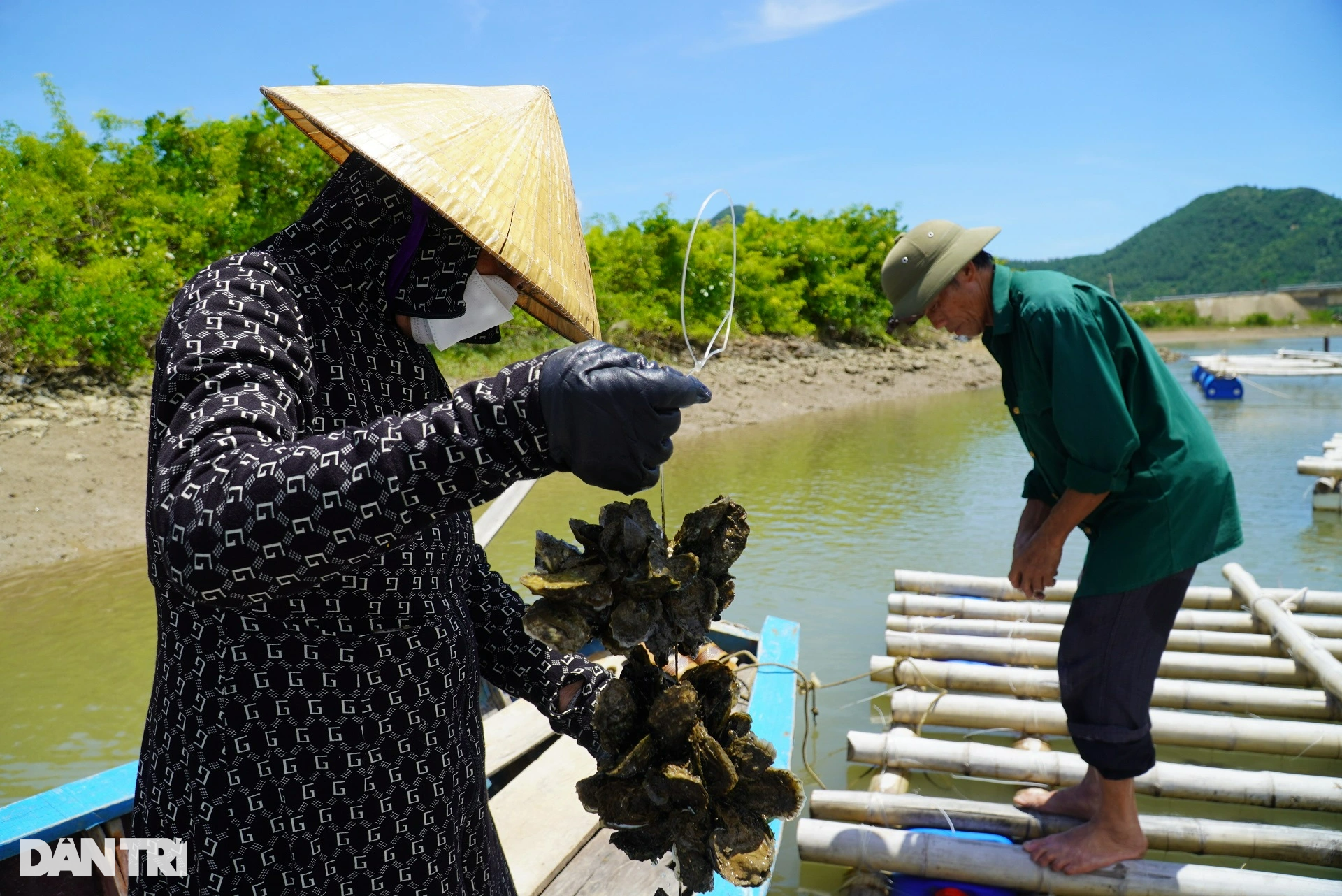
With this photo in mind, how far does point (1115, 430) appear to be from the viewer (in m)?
2.55

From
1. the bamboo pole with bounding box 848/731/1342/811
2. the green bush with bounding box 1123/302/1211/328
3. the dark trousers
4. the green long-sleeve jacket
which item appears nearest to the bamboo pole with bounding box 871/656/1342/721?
the bamboo pole with bounding box 848/731/1342/811

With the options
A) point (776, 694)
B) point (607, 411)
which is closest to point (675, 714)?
point (607, 411)

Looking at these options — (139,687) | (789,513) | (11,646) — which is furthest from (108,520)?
(789,513)

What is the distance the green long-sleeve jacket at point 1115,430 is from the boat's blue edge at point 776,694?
126 centimetres

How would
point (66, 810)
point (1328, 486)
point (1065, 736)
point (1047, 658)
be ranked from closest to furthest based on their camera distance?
point (66, 810) < point (1065, 736) < point (1047, 658) < point (1328, 486)

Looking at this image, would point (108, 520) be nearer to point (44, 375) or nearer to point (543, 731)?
point (44, 375)

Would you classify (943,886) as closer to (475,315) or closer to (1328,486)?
(475,315)

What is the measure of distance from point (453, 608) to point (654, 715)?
41 cm

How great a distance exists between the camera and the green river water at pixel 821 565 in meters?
4.52

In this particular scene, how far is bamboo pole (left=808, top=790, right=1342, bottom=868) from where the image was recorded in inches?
123

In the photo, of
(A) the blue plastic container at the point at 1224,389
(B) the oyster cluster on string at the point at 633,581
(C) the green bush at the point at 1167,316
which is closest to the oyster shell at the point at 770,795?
(B) the oyster cluster on string at the point at 633,581

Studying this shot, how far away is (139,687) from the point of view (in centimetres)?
539

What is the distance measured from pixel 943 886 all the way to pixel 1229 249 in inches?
5593

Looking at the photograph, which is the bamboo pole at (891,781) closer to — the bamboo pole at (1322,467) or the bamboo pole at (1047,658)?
the bamboo pole at (1047,658)
